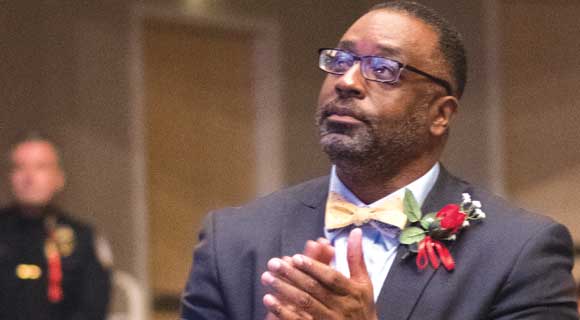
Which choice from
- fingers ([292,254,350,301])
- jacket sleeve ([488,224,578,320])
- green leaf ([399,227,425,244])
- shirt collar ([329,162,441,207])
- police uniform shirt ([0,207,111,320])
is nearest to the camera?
fingers ([292,254,350,301])

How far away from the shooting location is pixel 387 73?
2.39m

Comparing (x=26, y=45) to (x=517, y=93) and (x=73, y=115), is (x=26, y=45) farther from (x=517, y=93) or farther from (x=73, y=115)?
(x=517, y=93)

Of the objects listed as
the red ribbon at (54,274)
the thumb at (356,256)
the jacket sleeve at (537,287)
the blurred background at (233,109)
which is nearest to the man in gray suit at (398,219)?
the jacket sleeve at (537,287)

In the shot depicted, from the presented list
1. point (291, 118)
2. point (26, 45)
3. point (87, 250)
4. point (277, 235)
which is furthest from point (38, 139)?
point (291, 118)

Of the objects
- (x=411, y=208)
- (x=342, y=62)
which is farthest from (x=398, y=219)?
(x=342, y=62)

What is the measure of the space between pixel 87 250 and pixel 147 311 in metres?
2.03

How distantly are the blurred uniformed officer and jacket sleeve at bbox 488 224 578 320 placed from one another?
107 inches

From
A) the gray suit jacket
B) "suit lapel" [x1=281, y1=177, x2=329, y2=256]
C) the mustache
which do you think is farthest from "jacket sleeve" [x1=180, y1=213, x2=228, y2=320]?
the mustache

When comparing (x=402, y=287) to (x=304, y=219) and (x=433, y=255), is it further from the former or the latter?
(x=304, y=219)

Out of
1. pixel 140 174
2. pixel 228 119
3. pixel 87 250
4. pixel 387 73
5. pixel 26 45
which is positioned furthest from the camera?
pixel 228 119

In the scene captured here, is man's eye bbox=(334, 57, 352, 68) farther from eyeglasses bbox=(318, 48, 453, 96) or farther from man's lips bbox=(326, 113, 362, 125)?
man's lips bbox=(326, 113, 362, 125)

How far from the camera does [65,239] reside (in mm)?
4664

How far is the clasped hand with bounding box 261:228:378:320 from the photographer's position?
6.64 feet

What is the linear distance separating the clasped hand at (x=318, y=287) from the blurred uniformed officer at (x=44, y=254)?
266cm
